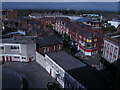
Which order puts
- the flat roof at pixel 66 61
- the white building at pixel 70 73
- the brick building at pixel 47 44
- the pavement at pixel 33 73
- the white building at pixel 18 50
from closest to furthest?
the white building at pixel 70 73 → the flat roof at pixel 66 61 → the pavement at pixel 33 73 → the white building at pixel 18 50 → the brick building at pixel 47 44

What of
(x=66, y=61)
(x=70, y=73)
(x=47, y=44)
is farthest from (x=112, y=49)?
(x=47, y=44)

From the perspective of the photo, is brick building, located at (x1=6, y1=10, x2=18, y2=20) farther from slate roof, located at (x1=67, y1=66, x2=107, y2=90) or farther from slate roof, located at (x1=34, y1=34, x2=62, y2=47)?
slate roof, located at (x1=67, y1=66, x2=107, y2=90)

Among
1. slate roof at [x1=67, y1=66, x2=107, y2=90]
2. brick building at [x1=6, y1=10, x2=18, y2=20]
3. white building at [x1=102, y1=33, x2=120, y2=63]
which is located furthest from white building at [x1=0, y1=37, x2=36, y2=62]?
Result: brick building at [x1=6, y1=10, x2=18, y2=20]

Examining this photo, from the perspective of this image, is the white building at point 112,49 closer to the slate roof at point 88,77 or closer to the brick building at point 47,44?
the slate roof at point 88,77

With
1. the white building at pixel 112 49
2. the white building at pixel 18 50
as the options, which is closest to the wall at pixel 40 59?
the white building at pixel 18 50

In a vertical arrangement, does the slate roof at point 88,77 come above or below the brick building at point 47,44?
below

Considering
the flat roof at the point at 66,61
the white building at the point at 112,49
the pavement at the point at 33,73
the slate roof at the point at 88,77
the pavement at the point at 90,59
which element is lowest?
the pavement at the point at 33,73

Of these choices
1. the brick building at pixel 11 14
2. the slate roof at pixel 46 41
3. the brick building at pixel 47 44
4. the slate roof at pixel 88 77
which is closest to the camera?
the slate roof at pixel 88 77

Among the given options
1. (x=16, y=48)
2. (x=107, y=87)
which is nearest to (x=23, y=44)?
(x=16, y=48)
